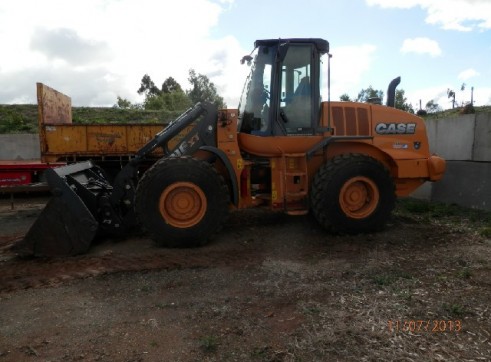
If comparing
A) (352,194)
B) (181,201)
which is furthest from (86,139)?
(352,194)

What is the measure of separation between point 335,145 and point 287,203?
4.13ft

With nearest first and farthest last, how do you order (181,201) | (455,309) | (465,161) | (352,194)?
(455,309) → (181,201) → (352,194) → (465,161)

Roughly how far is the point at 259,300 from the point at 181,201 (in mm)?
2217

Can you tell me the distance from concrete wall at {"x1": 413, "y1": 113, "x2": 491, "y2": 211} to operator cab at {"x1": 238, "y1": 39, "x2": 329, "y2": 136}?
11.6 ft

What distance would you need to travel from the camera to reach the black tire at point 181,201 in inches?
233

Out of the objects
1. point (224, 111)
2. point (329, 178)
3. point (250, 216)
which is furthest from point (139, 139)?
point (329, 178)

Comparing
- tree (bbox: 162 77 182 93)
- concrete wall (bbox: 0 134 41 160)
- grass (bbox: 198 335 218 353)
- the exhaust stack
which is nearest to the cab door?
the exhaust stack

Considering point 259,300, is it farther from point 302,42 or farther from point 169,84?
point 169,84

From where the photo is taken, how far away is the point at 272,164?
22.0 feet

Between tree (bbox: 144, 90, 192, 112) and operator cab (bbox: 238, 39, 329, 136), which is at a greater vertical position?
tree (bbox: 144, 90, 192, 112)

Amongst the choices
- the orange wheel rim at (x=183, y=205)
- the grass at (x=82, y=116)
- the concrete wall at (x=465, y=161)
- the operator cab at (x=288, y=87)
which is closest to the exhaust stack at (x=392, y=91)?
the operator cab at (x=288, y=87)

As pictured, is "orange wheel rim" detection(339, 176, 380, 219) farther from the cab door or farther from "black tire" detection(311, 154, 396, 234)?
the cab door

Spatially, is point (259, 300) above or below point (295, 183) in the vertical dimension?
below

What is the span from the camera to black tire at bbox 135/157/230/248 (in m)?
5.92
